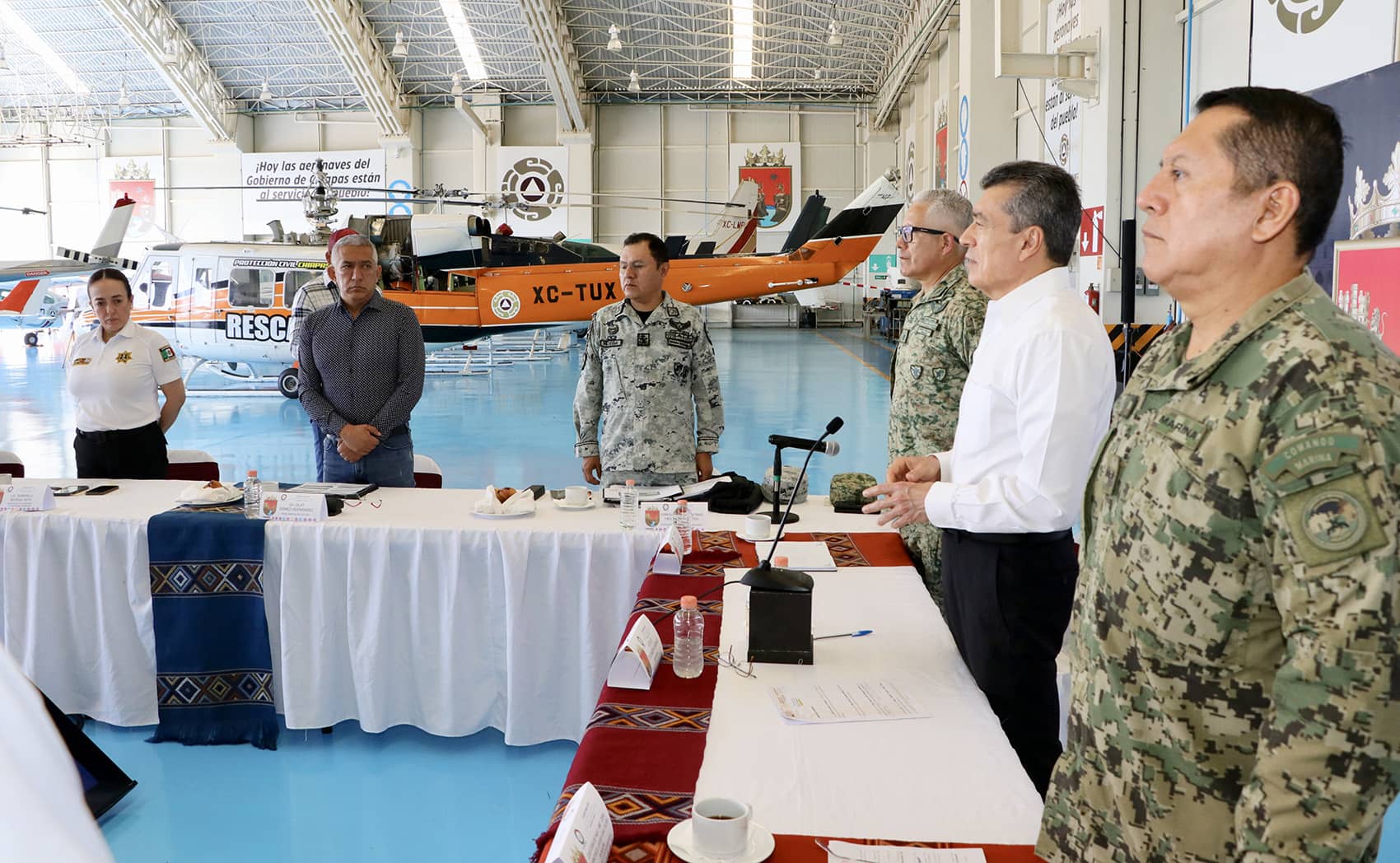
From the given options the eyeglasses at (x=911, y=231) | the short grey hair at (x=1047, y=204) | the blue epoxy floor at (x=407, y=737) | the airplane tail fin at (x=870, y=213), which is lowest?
the blue epoxy floor at (x=407, y=737)

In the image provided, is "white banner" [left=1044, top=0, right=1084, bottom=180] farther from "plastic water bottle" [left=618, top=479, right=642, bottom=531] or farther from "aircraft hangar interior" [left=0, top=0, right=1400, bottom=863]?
"plastic water bottle" [left=618, top=479, right=642, bottom=531]

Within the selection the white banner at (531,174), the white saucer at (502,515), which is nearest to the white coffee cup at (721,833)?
the white saucer at (502,515)

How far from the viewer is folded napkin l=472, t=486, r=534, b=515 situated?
9.39 feet

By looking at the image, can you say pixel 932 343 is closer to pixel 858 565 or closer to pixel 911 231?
pixel 911 231

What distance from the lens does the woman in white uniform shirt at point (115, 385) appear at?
3.59 m

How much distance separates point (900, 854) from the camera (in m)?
1.12

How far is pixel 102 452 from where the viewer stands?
364 centimetres

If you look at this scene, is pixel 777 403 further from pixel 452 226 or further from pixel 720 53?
pixel 720 53

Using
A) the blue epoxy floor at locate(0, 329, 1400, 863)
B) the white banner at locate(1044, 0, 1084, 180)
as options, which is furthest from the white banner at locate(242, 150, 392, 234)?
the white banner at locate(1044, 0, 1084, 180)

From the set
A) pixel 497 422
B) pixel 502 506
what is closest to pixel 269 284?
pixel 497 422

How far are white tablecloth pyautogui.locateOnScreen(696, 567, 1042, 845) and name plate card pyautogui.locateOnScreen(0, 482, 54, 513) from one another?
2.30 m

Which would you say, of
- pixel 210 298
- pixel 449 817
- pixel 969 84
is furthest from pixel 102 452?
pixel 969 84

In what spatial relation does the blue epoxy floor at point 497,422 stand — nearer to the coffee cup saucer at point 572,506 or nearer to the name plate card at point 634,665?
the coffee cup saucer at point 572,506

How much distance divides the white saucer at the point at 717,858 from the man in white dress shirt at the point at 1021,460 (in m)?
0.67
